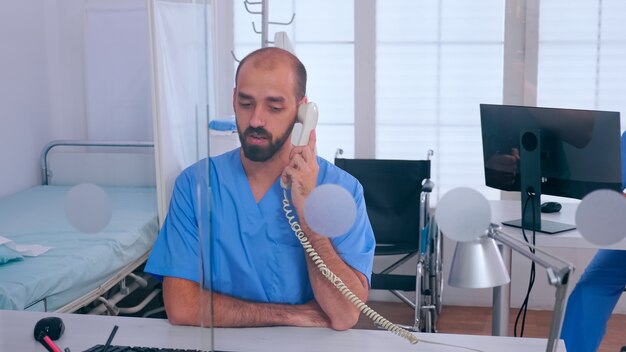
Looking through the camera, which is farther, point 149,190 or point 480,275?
point 149,190

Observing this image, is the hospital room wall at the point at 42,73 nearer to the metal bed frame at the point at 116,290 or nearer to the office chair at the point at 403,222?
the metal bed frame at the point at 116,290

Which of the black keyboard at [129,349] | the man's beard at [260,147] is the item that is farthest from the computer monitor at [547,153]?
the black keyboard at [129,349]

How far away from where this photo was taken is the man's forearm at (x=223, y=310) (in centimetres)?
169

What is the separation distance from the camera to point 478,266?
58.4 inches

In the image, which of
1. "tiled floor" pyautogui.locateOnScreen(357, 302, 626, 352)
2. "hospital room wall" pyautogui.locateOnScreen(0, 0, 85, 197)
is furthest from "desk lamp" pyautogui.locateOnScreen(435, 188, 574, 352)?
"hospital room wall" pyautogui.locateOnScreen(0, 0, 85, 197)

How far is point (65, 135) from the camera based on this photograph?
6.13ft

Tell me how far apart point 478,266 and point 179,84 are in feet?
2.62

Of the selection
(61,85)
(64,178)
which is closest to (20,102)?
(61,85)

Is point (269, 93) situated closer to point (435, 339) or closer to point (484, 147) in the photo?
point (484, 147)

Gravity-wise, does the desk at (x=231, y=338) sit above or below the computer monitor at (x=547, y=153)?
below

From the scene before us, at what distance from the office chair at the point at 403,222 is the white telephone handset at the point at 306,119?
8cm

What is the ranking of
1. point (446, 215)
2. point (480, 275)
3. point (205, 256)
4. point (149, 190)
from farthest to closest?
point (149, 190) < point (205, 256) < point (446, 215) < point (480, 275)

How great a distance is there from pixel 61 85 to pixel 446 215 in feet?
3.22

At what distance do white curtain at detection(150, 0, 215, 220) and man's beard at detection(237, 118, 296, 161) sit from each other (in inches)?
4.1
